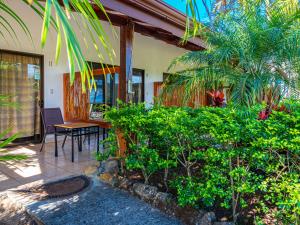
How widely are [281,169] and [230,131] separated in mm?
563

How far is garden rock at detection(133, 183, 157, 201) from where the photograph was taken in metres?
2.60

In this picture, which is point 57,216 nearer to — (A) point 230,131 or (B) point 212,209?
(B) point 212,209

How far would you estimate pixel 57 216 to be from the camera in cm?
230

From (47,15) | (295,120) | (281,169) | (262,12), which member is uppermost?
(262,12)

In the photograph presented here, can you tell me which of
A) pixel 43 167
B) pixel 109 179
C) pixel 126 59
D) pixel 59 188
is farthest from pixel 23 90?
pixel 109 179

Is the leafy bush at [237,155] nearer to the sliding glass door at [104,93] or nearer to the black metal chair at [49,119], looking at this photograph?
the black metal chair at [49,119]

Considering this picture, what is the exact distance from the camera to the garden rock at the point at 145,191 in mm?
2602

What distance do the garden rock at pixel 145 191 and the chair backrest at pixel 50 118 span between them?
2834 millimetres

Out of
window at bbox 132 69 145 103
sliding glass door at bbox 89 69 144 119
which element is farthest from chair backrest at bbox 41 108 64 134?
window at bbox 132 69 145 103

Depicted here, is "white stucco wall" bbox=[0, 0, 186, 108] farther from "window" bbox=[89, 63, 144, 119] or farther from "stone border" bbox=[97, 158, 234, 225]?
"stone border" bbox=[97, 158, 234, 225]

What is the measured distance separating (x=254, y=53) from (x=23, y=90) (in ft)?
16.4

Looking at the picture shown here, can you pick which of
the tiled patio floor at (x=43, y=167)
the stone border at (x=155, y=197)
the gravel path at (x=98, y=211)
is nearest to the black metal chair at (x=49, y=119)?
the tiled patio floor at (x=43, y=167)

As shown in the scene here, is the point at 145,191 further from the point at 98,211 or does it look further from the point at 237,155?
the point at 237,155

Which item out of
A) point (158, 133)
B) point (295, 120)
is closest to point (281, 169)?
point (295, 120)
